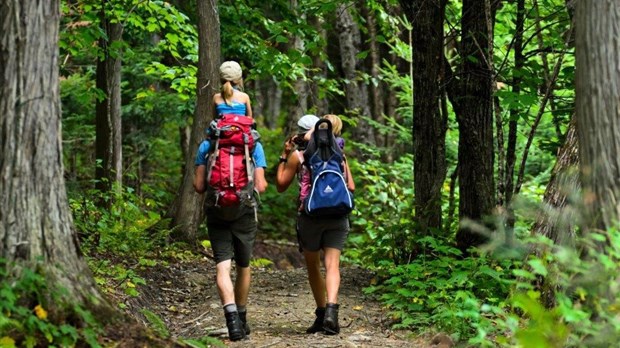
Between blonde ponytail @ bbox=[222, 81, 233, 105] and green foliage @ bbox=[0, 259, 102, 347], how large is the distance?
8.35 feet

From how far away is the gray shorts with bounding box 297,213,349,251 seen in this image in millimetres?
7719

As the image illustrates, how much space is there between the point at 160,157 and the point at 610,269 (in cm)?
2000

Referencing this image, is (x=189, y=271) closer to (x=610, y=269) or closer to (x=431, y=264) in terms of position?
(x=431, y=264)

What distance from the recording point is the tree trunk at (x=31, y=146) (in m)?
5.29

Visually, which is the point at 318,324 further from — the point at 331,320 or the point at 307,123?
the point at 307,123

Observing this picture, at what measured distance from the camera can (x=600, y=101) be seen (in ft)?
18.1

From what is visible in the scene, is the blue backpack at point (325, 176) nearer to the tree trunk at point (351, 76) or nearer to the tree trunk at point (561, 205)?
the tree trunk at point (561, 205)

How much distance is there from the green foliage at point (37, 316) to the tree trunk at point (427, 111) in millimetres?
6281

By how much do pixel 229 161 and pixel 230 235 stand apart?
0.72m

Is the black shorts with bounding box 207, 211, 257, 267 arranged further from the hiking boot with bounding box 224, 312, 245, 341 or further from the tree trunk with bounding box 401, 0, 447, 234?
the tree trunk with bounding box 401, 0, 447, 234

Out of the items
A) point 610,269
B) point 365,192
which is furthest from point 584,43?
point 365,192

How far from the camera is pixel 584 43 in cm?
555

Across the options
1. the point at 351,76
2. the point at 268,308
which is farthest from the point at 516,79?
the point at 351,76

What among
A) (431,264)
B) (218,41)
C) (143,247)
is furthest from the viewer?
(218,41)
